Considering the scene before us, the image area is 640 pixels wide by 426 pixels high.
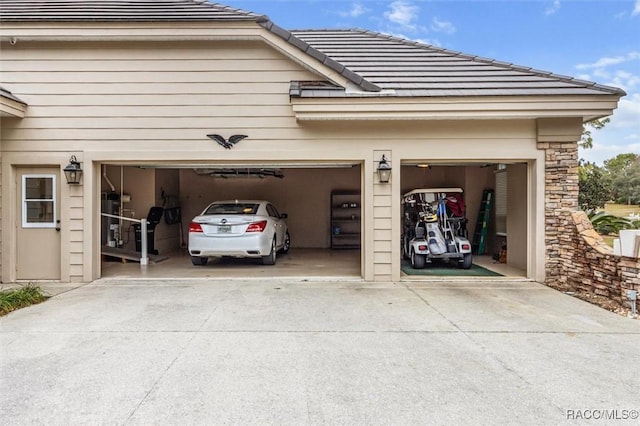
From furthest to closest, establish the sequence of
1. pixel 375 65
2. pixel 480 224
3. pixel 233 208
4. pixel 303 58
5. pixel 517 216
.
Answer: pixel 480 224 → pixel 233 208 → pixel 517 216 → pixel 375 65 → pixel 303 58

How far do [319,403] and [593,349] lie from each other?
2.69 meters

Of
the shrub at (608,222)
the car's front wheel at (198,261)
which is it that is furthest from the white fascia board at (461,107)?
the car's front wheel at (198,261)

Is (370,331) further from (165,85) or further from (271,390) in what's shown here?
(165,85)

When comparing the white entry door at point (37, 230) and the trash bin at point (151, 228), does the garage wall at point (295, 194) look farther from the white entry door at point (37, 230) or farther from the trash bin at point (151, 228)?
the white entry door at point (37, 230)

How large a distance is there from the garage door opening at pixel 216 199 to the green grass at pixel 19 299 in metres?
1.73

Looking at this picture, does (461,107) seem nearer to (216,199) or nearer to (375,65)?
(375,65)

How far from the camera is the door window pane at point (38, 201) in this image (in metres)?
6.38

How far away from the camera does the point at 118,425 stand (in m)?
2.24

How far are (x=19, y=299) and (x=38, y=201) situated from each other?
7.35 ft

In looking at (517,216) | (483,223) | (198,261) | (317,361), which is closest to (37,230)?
(198,261)

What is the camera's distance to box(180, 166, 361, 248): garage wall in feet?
38.7

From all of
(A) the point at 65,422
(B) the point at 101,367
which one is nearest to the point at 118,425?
(A) the point at 65,422

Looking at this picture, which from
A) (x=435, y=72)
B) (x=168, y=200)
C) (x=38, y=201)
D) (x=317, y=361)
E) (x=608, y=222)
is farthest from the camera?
(x=168, y=200)

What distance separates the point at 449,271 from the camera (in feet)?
24.0
